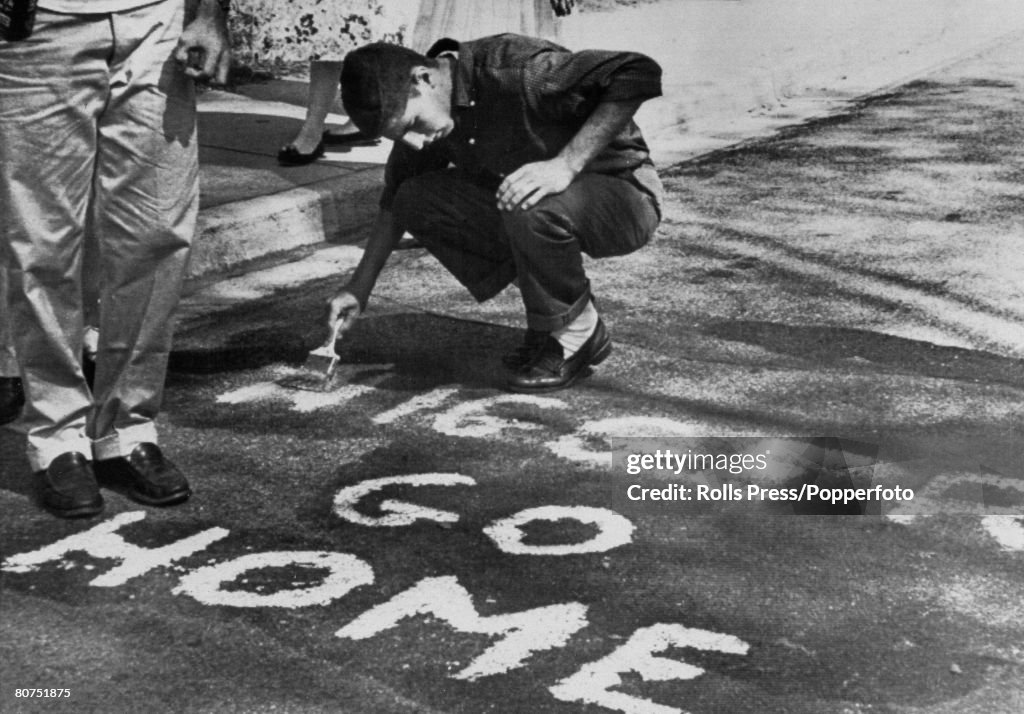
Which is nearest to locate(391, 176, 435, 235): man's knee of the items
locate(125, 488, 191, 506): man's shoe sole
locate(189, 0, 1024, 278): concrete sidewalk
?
locate(125, 488, 191, 506): man's shoe sole

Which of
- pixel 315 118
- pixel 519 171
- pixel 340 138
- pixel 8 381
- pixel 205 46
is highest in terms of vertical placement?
pixel 205 46

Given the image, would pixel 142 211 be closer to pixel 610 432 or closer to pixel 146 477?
pixel 146 477

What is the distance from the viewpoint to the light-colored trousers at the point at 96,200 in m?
3.64

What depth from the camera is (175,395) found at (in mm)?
4809

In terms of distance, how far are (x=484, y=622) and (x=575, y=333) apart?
1.60 metres

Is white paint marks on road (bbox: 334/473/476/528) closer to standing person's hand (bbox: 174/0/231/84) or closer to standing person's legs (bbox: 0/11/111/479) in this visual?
standing person's legs (bbox: 0/11/111/479)

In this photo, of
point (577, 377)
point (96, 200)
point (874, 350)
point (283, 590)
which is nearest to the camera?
point (283, 590)

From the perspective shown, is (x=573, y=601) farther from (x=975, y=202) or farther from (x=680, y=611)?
(x=975, y=202)

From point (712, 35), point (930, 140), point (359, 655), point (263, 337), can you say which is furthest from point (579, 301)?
point (712, 35)

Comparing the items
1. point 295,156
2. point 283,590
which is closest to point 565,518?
point 283,590

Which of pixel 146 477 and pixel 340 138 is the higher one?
pixel 340 138

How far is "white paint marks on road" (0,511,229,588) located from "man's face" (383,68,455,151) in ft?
3.83

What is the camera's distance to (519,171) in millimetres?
4492

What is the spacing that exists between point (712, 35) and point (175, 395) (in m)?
6.88
